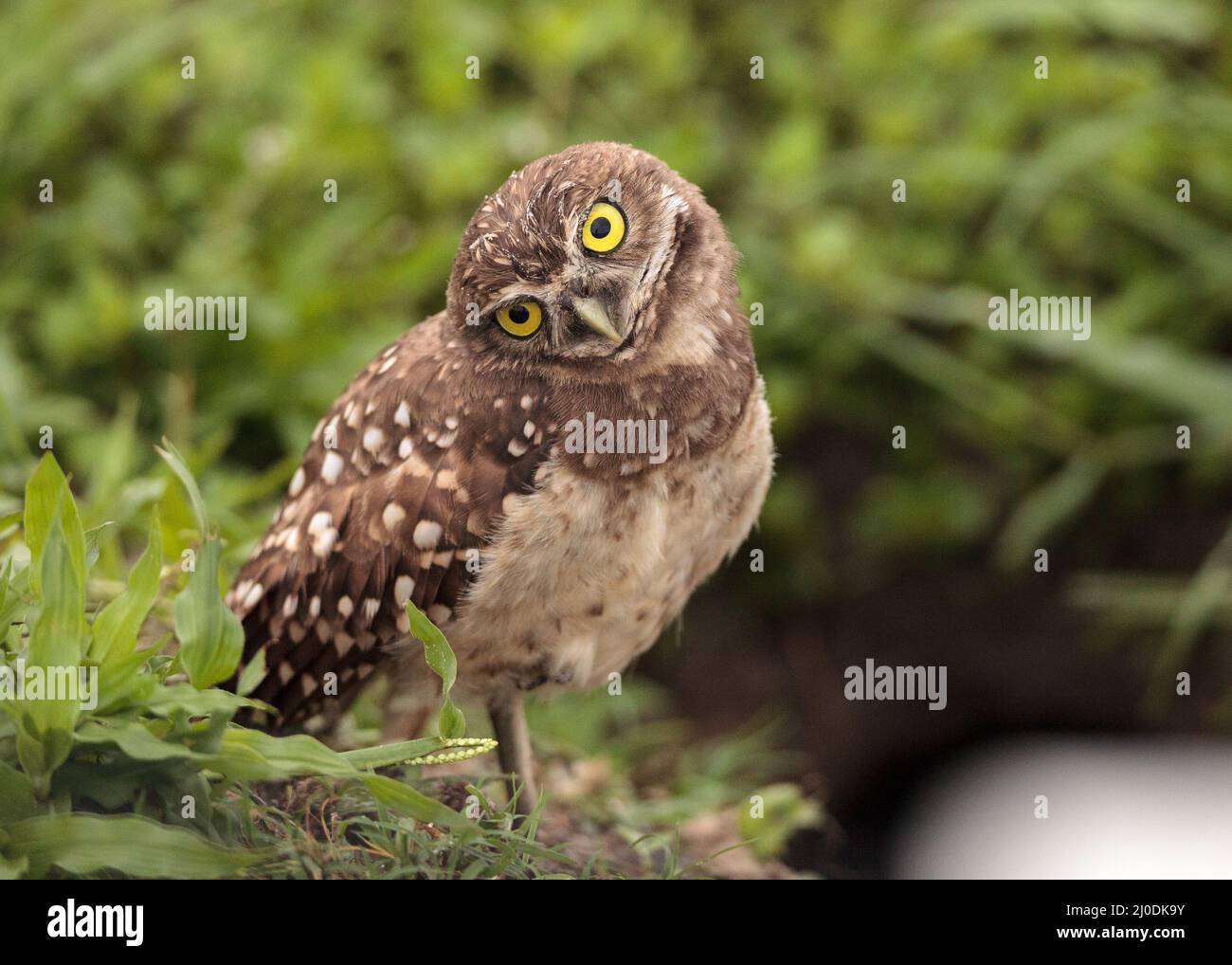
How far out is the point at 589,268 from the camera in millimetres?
2020

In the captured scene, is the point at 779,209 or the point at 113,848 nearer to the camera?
the point at 113,848

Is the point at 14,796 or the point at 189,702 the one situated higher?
the point at 189,702

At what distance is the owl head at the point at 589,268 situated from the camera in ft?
6.58

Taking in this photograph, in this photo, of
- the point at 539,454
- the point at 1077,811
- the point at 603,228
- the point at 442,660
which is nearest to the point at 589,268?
the point at 603,228

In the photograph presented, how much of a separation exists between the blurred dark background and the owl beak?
70.5 inches

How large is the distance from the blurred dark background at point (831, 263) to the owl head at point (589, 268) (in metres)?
1.67

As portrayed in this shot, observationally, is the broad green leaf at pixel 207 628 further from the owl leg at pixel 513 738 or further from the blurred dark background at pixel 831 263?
the blurred dark background at pixel 831 263

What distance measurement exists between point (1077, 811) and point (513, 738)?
2.10 m

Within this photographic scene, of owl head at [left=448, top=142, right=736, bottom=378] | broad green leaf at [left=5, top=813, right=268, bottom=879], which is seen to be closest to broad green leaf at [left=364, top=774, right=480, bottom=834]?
broad green leaf at [left=5, top=813, right=268, bottom=879]

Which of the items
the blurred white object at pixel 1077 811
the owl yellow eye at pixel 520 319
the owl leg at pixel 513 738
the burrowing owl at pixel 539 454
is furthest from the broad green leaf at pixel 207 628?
the blurred white object at pixel 1077 811

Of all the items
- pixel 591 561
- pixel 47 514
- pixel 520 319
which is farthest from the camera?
pixel 591 561

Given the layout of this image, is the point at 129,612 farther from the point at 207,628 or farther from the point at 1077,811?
the point at 1077,811

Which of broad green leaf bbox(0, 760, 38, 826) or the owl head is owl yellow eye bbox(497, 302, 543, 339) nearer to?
the owl head

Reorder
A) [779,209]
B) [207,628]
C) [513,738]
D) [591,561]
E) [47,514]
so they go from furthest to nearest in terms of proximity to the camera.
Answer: [779,209] → [513,738] → [591,561] → [47,514] → [207,628]
